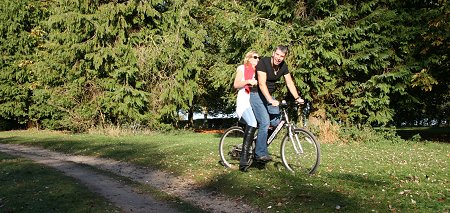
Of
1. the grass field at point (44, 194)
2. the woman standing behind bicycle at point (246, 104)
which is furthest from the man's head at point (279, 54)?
the grass field at point (44, 194)

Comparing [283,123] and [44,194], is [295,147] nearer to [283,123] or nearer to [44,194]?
[283,123]

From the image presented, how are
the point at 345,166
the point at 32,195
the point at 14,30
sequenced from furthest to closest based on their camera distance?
the point at 14,30 → the point at 345,166 → the point at 32,195

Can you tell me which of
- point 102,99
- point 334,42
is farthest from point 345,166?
point 102,99

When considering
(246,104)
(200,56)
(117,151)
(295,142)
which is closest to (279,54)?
(246,104)

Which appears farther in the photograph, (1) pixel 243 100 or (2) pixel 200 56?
(2) pixel 200 56

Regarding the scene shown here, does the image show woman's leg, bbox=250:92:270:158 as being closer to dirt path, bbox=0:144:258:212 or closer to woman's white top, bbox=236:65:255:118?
woman's white top, bbox=236:65:255:118

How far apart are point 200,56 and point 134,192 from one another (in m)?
17.3

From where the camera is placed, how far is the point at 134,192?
7520mm

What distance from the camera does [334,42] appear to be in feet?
56.2

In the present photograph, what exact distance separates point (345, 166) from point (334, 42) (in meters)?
9.01

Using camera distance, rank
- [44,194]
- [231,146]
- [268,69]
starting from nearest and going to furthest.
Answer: [44,194] < [268,69] < [231,146]

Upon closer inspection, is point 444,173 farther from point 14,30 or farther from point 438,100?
point 14,30

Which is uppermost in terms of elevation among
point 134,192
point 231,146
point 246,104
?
point 246,104

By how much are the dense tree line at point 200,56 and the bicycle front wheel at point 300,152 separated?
972 centimetres
